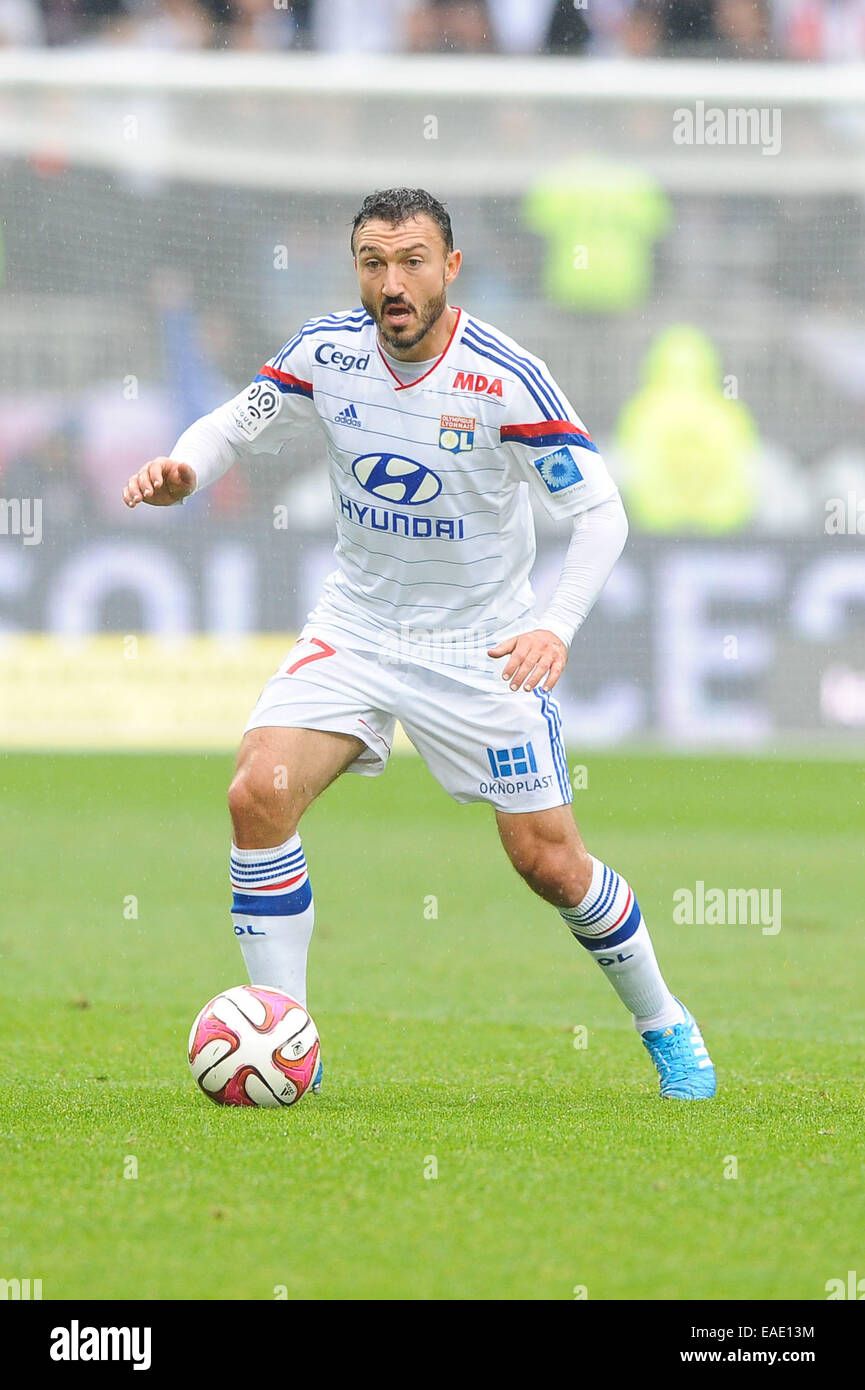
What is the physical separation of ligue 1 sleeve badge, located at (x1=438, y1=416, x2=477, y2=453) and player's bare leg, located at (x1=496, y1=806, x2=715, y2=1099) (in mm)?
1046

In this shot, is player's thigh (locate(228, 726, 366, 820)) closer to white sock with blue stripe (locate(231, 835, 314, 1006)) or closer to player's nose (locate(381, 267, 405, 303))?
white sock with blue stripe (locate(231, 835, 314, 1006))

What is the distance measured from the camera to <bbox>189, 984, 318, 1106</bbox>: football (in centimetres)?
496

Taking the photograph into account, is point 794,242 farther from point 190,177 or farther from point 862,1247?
point 862,1247

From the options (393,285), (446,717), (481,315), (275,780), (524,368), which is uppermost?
(481,315)

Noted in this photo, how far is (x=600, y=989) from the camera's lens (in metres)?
7.57

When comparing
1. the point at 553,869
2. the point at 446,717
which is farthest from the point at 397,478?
the point at 553,869

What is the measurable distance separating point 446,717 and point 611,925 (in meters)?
0.76

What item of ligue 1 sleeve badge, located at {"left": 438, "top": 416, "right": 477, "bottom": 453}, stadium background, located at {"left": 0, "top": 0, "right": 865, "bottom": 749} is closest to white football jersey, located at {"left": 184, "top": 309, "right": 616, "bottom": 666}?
ligue 1 sleeve badge, located at {"left": 438, "top": 416, "right": 477, "bottom": 453}

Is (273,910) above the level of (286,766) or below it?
below

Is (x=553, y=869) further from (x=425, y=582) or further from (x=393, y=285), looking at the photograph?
(x=393, y=285)

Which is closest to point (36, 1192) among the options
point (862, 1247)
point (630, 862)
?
point (862, 1247)

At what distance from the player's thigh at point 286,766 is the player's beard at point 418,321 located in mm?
1109

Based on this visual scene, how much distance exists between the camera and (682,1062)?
17.5ft

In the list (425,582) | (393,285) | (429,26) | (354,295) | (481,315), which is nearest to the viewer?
(393,285)
